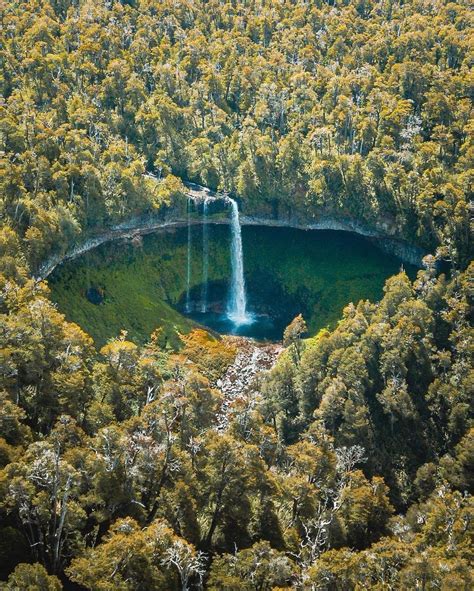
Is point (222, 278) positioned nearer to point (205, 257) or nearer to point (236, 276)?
point (236, 276)

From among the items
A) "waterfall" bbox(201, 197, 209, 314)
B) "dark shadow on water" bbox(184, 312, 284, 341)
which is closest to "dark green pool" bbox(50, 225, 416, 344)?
"dark shadow on water" bbox(184, 312, 284, 341)

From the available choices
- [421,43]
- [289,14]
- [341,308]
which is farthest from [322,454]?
[289,14]

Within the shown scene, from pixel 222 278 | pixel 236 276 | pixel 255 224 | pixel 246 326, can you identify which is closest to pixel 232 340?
pixel 246 326

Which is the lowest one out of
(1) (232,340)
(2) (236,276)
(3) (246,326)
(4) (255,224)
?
(1) (232,340)

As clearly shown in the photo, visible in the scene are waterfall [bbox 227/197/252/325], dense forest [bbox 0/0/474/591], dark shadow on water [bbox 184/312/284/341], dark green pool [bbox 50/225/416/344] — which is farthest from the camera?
waterfall [bbox 227/197/252/325]


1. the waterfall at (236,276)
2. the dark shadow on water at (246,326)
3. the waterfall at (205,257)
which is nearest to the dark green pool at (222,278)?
the dark shadow on water at (246,326)

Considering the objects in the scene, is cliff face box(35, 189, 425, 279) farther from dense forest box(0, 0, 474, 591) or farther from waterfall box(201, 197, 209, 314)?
dense forest box(0, 0, 474, 591)
